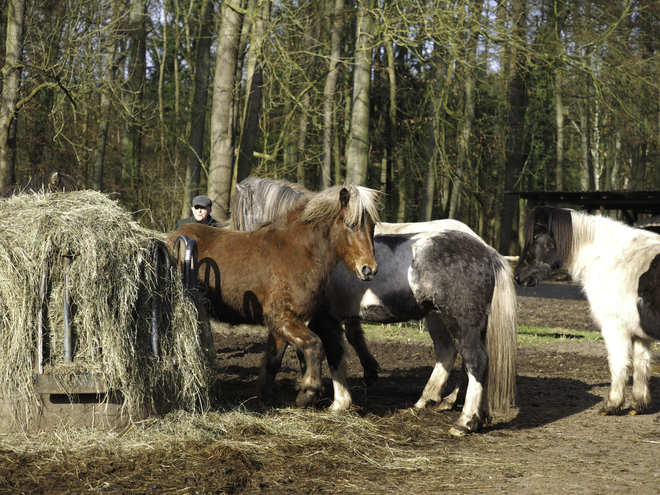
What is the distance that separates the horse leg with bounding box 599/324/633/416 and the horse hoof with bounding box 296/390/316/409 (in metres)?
2.80

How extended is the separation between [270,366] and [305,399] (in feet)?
1.63

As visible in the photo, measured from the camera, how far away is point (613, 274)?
5805mm

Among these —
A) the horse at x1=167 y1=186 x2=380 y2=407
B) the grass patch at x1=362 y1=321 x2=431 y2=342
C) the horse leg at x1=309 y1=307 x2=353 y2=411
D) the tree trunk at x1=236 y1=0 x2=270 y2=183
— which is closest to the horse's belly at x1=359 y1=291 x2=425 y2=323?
the horse leg at x1=309 y1=307 x2=353 y2=411

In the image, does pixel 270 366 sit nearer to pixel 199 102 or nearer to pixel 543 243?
pixel 543 243

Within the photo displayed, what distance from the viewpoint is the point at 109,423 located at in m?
4.14

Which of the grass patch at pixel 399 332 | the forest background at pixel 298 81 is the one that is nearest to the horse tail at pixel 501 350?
the forest background at pixel 298 81

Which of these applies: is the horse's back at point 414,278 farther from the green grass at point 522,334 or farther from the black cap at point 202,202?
the green grass at point 522,334

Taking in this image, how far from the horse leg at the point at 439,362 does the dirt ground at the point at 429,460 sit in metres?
0.24

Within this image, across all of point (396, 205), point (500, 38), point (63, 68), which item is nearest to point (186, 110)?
point (396, 205)

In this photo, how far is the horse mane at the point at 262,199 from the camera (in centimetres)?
621

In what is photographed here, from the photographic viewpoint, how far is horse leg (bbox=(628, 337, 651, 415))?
5.82m

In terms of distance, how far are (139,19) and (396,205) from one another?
39.1ft

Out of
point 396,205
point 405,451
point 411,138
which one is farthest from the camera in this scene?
point 396,205

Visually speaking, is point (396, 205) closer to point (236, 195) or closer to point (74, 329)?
point (236, 195)
